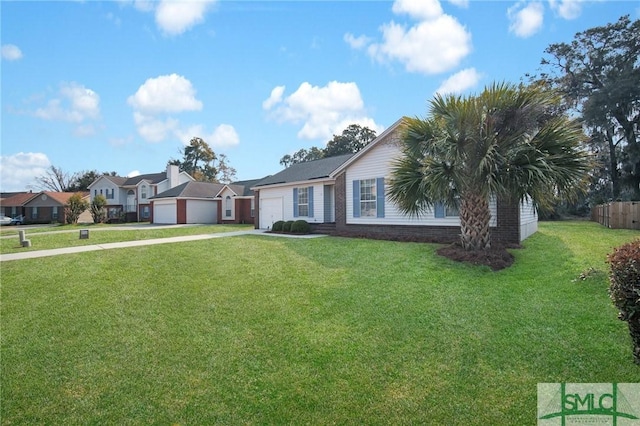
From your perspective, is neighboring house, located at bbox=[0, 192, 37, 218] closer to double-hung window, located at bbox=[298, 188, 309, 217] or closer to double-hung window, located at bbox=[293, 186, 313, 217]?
double-hung window, located at bbox=[293, 186, 313, 217]

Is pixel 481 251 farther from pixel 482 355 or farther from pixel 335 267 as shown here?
pixel 482 355

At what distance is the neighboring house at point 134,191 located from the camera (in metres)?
39.3

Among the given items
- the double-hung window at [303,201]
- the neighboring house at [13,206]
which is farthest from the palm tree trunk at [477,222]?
the neighboring house at [13,206]

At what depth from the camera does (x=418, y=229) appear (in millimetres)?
13867

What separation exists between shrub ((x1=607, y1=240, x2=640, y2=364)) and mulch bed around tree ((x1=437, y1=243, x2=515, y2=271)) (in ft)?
13.6

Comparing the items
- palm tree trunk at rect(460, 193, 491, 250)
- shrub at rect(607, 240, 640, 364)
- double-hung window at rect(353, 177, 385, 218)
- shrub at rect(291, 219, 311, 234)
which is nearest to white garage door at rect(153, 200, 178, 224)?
shrub at rect(291, 219, 311, 234)

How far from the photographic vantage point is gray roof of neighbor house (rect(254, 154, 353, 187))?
19.1 metres

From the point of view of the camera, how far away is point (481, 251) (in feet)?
29.3

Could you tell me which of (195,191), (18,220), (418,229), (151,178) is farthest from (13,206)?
(418,229)

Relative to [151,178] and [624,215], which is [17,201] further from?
[624,215]

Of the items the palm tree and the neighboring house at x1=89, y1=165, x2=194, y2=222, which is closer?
the palm tree

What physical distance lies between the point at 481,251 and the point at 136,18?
11103 millimetres

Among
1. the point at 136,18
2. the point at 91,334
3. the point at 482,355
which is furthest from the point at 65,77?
the point at 482,355

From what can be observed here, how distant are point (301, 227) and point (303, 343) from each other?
12.9 metres
